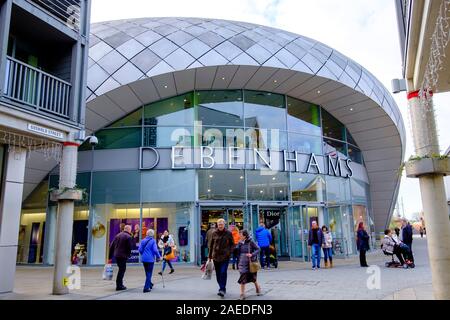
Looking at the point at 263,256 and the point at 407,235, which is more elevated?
the point at 407,235

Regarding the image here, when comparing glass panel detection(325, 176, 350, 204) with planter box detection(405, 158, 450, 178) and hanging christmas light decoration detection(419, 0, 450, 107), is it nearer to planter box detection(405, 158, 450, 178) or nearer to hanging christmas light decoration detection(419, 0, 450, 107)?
hanging christmas light decoration detection(419, 0, 450, 107)

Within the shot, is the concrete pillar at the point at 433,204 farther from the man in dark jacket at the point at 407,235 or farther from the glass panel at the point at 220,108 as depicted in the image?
the glass panel at the point at 220,108

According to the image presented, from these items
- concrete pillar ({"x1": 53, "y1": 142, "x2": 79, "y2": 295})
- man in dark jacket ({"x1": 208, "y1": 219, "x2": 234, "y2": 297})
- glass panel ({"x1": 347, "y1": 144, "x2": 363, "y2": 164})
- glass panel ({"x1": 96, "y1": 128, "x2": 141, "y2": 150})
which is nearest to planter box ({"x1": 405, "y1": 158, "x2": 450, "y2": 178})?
Answer: man in dark jacket ({"x1": 208, "y1": 219, "x2": 234, "y2": 297})

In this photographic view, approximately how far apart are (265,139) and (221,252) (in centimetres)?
1020

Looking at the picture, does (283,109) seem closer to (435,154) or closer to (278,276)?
(278,276)

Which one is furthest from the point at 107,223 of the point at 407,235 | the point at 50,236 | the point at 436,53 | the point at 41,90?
the point at 436,53

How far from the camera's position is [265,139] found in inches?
706

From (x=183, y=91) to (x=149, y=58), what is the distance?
7.25ft

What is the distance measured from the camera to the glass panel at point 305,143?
60.7ft

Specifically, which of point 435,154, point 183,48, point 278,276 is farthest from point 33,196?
point 435,154

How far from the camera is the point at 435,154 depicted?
23.2 ft

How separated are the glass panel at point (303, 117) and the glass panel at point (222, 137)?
2795 mm

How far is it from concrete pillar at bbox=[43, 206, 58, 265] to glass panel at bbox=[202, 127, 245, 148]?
7.51 m

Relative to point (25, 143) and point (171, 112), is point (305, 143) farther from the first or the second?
point (25, 143)
